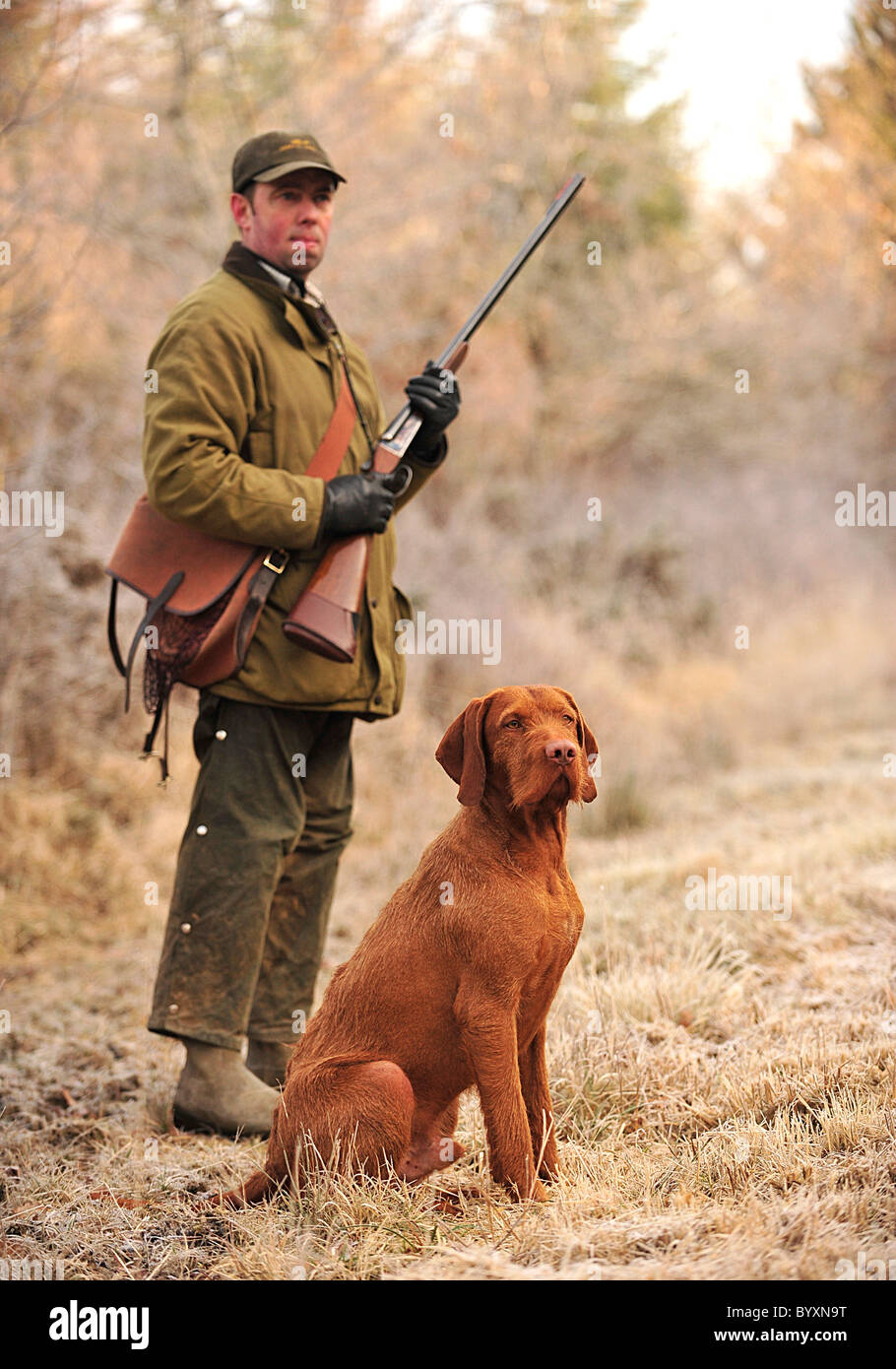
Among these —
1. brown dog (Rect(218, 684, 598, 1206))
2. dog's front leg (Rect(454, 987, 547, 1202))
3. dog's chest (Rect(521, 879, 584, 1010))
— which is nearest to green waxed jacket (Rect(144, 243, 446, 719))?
brown dog (Rect(218, 684, 598, 1206))

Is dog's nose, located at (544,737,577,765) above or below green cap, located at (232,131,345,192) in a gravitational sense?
below

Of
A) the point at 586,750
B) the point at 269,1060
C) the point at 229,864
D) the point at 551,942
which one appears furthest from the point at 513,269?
the point at 269,1060

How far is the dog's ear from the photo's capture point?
2.73 m

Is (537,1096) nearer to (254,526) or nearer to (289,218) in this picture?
(254,526)

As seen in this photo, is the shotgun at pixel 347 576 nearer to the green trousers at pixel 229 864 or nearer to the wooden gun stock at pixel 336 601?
the wooden gun stock at pixel 336 601

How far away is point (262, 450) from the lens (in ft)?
12.3

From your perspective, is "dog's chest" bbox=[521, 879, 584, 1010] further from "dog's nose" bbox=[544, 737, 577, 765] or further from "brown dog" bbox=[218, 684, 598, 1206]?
"dog's nose" bbox=[544, 737, 577, 765]

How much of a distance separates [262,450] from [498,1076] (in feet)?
6.76

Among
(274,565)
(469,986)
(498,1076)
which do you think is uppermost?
(274,565)

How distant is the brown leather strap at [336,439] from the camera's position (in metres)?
3.80

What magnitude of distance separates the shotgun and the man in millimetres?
61

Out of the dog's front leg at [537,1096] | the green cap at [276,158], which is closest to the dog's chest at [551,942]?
the dog's front leg at [537,1096]

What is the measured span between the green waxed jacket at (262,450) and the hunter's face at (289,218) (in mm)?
82

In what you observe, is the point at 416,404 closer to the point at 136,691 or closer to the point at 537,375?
the point at 136,691
